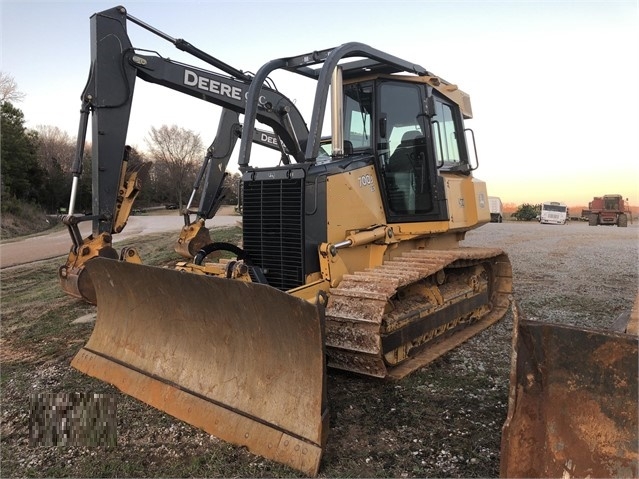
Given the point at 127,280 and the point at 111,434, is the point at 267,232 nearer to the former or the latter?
the point at 127,280

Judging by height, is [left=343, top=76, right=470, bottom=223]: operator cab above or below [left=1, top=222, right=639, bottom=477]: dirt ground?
above

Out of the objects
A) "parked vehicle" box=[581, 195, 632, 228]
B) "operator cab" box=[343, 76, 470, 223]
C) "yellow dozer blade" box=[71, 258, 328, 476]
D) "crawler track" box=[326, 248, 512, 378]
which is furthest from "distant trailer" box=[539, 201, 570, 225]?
"yellow dozer blade" box=[71, 258, 328, 476]

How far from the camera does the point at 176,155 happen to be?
171 ft

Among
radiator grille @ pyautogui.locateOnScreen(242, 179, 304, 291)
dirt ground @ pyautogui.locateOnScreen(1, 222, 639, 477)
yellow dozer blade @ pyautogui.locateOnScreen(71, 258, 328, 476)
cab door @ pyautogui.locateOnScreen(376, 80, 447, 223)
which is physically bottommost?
dirt ground @ pyautogui.locateOnScreen(1, 222, 639, 477)

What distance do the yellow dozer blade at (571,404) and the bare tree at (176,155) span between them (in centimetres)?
5085

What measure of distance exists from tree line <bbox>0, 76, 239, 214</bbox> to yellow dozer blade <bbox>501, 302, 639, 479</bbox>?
14.4 m

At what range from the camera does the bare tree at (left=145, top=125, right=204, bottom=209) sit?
51094 millimetres

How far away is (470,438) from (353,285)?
5.43ft

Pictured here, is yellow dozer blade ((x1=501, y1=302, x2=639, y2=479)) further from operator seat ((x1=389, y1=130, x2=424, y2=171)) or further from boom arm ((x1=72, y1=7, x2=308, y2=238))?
boom arm ((x1=72, y1=7, x2=308, y2=238))

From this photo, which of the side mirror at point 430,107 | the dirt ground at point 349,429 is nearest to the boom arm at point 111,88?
the dirt ground at point 349,429

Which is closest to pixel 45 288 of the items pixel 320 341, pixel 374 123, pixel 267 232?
pixel 267 232

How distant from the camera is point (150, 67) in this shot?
230 inches

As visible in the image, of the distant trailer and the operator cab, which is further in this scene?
the distant trailer

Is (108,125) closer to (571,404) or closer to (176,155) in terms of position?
(571,404)
